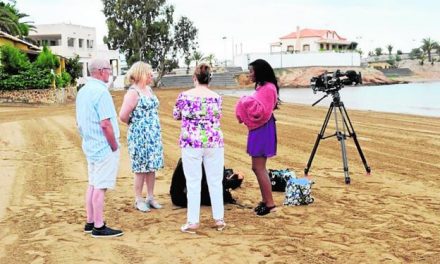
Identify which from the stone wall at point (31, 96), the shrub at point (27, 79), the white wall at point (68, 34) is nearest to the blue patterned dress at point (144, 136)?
the shrub at point (27, 79)

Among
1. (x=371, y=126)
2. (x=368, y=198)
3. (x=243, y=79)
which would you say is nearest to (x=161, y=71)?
(x=243, y=79)

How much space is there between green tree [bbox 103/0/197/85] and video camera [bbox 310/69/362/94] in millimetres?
53570

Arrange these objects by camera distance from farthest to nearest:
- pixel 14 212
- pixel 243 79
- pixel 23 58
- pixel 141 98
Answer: pixel 243 79, pixel 23 58, pixel 14 212, pixel 141 98

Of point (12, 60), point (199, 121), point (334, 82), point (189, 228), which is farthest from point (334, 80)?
point (12, 60)

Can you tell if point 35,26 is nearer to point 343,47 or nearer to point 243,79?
point 243,79

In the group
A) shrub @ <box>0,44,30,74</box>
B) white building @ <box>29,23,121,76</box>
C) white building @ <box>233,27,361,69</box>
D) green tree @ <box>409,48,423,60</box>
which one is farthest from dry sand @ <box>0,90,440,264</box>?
green tree @ <box>409,48,423,60</box>

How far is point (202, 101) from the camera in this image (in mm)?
5516

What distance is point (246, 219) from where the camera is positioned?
623cm

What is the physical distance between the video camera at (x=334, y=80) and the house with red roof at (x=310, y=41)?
9206 cm

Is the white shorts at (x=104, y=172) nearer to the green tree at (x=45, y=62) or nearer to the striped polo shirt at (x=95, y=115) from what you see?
the striped polo shirt at (x=95, y=115)

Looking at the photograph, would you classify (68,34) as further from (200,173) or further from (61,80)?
(200,173)

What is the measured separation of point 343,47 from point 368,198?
4174 inches

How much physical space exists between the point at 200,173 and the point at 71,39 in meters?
58.5

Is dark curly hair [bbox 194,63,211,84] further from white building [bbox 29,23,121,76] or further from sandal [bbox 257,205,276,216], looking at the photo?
white building [bbox 29,23,121,76]
